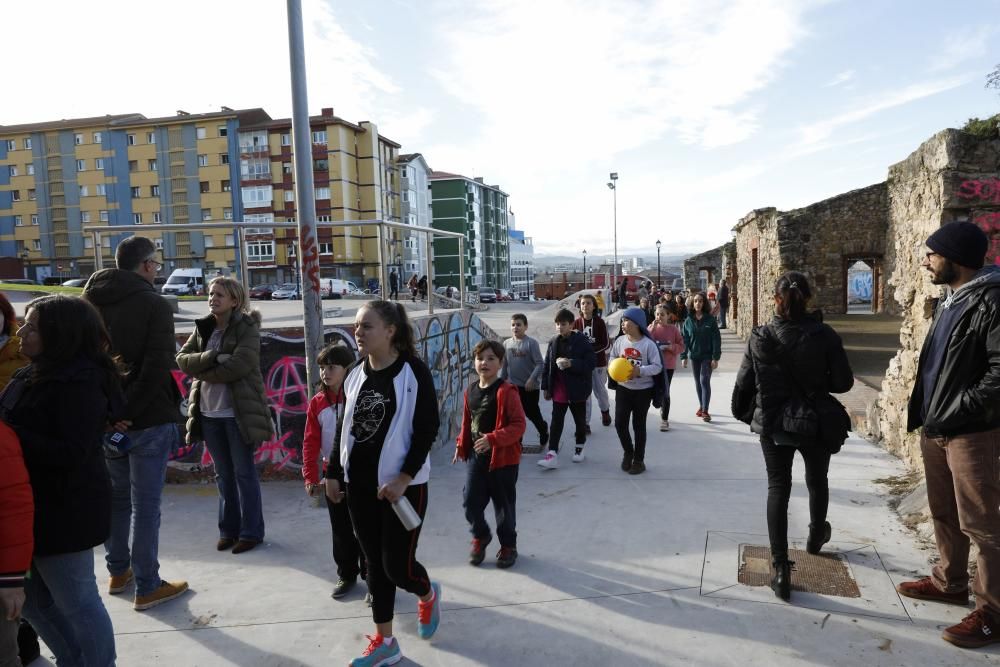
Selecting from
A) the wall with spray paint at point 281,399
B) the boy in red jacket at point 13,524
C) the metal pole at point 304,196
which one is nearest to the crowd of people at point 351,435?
the boy in red jacket at point 13,524

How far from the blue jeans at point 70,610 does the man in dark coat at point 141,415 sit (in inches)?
45.8

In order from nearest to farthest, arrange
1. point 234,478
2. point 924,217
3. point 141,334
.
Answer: point 141,334 < point 234,478 < point 924,217

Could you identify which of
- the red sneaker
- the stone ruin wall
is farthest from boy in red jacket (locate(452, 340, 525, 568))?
the stone ruin wall

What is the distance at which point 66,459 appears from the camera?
8.00 feet

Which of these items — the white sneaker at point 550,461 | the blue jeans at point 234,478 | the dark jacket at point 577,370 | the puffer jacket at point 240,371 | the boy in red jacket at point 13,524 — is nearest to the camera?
the boy in red jacket at point 13,524

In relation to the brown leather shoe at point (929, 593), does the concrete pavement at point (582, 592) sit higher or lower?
lower

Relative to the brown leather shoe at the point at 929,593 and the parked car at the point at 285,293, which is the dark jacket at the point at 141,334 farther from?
the parked car at the point at 285,293

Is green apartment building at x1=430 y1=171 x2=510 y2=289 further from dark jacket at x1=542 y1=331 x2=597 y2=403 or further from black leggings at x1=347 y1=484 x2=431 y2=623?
black leggings at x1=347 y1=484 x2=431 y2=623

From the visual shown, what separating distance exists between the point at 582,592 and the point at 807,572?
1.38m

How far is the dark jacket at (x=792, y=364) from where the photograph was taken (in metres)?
3.67

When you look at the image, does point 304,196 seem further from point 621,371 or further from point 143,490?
point 621,371

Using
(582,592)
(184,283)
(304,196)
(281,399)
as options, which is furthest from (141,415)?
(184,283)

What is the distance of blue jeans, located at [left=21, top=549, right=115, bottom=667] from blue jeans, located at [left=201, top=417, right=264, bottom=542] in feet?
→ 6.18

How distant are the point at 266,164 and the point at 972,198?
58.5 metres
